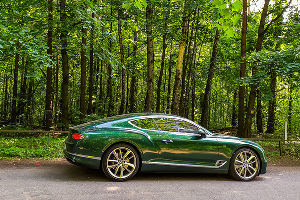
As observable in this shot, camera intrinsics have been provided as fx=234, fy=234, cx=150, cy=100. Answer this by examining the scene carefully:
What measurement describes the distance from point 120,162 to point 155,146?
82 centimetres

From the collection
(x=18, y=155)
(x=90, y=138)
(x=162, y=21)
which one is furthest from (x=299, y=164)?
(x=18, y=155)

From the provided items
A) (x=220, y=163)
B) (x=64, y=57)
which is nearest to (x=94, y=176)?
(x=220, y=163)

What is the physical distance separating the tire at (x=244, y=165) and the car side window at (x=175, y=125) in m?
1.20

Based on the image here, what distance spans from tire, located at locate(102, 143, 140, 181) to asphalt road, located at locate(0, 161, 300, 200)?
6.9 inches

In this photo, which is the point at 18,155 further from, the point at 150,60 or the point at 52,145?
the point at 150,60

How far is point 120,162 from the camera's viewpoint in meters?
4.93

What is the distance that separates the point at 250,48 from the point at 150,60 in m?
8.55

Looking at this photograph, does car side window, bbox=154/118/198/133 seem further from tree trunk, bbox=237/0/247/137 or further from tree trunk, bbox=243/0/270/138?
tree trunk, bbox=243/0/270/138

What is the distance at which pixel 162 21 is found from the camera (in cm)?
1145

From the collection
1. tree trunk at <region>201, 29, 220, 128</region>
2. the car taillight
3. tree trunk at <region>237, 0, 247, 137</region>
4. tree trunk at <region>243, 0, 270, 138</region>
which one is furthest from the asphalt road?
tree trunk at <region>201, 29, 220, 128</region>

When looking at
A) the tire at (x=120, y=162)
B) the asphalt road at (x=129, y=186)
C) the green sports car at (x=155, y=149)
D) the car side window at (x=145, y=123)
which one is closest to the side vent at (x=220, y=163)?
the green sports car at (x=155, y=149)

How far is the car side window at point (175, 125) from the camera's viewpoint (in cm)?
537

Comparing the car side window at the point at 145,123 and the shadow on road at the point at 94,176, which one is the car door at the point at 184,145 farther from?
the shadow on road at the point at 94,176

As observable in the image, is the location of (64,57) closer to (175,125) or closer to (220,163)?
(175,125)
